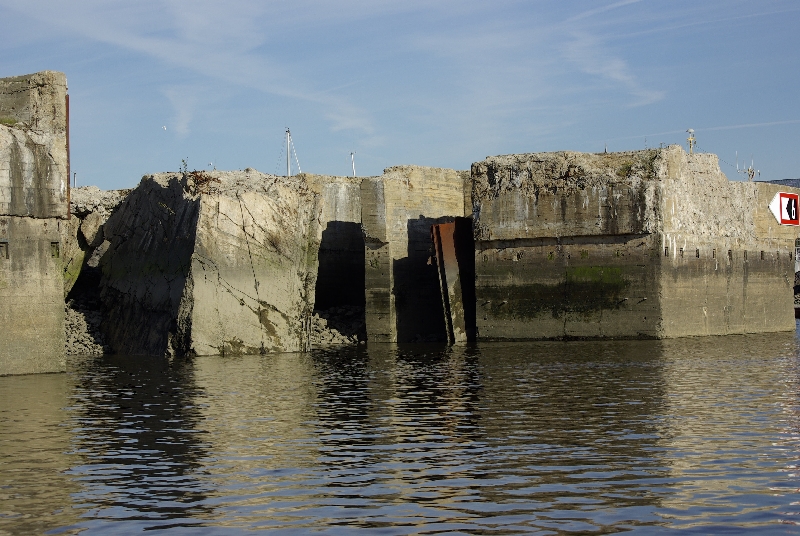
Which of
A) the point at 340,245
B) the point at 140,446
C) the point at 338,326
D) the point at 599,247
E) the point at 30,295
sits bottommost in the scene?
the point at 140,446

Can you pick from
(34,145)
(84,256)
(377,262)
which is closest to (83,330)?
(84,256)

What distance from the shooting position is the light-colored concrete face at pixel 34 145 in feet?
64.7

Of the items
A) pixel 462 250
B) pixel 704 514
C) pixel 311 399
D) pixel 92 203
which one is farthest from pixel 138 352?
pixel 704 514

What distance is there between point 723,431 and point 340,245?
74.9 ft

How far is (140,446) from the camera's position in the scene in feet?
38.8

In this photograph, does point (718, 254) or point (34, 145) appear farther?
point (718, 254)

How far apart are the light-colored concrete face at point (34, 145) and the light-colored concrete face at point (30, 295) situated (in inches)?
13.4

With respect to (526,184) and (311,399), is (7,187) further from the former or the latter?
(526,184)

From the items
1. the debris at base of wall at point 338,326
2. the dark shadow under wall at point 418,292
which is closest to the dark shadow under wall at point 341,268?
the debris at base of wall at point 338,326

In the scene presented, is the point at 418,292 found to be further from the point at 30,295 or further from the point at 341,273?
the point at 30,295

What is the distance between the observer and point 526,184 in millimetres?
28859

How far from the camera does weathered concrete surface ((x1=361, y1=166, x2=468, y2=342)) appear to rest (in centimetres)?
2992

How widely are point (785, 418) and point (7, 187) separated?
14.3 m

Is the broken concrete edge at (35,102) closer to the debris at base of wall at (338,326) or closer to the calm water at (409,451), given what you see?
the calm water at (409,451)
